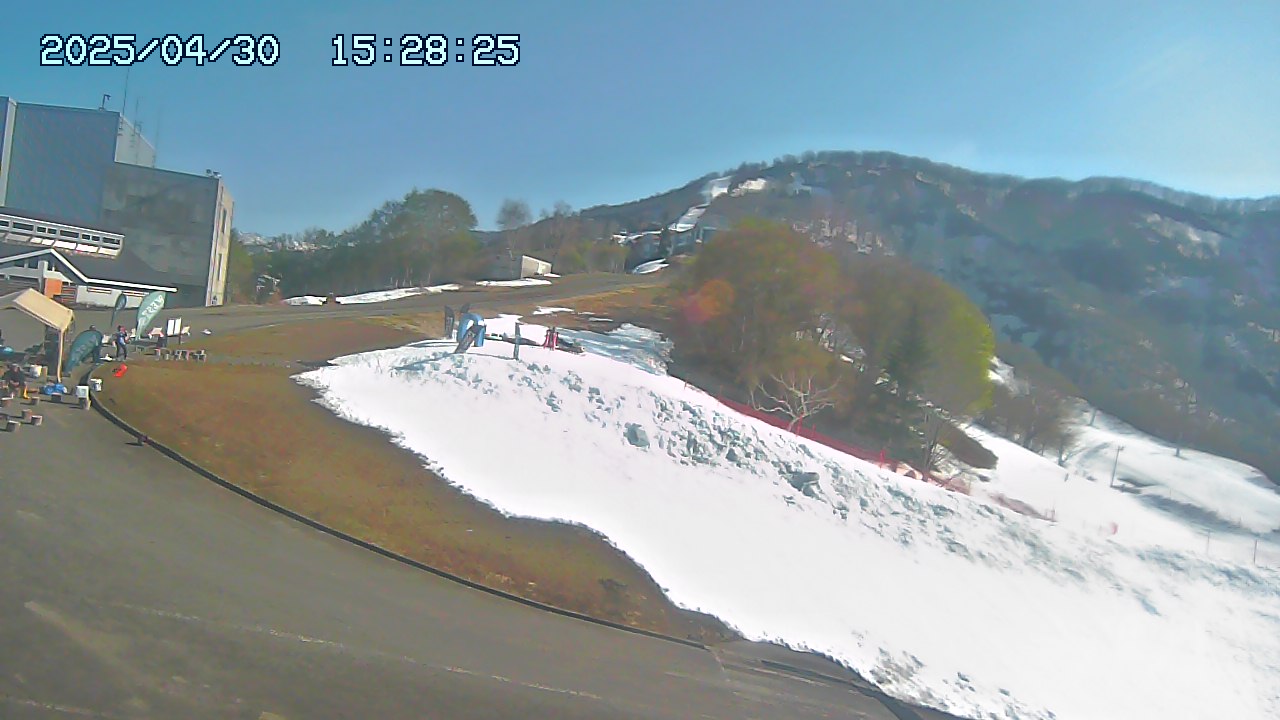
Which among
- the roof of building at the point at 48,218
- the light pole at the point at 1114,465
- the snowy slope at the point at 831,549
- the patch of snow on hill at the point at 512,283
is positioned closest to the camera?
the snowy slope at the point at 831,549

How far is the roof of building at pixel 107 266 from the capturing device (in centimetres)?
2706

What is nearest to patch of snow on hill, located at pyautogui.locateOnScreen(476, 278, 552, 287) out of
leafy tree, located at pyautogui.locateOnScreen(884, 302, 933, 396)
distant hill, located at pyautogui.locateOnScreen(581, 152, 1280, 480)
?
distant hill, located at pyautogui.locateOnScreen(581, 152, 1280, 480)

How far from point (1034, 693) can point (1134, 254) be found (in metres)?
140

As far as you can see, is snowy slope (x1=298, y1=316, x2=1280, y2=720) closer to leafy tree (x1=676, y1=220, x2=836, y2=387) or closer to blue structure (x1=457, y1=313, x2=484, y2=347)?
blue structure (x1=457, y1=313, x2=484, y2=347)

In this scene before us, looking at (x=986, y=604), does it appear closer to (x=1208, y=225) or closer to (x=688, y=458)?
(x=688, y=458)

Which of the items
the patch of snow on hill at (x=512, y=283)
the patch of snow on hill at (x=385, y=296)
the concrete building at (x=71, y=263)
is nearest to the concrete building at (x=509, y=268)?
the patch of snow on hill at (x=512, y=283)

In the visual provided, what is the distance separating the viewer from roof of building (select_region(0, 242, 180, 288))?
27062 millimetres

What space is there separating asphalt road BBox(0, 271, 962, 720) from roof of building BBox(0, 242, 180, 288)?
75.7 feet

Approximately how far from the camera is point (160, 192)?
39.7 m

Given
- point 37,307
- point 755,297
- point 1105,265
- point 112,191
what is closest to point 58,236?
point 112,191

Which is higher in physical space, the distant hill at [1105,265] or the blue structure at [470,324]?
the distant hill at [1105,265]

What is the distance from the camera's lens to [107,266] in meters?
31.9

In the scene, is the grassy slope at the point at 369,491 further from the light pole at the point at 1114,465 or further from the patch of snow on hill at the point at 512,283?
the light pole at the point at 1114,465

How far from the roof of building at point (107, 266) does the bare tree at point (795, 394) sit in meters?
27.5
